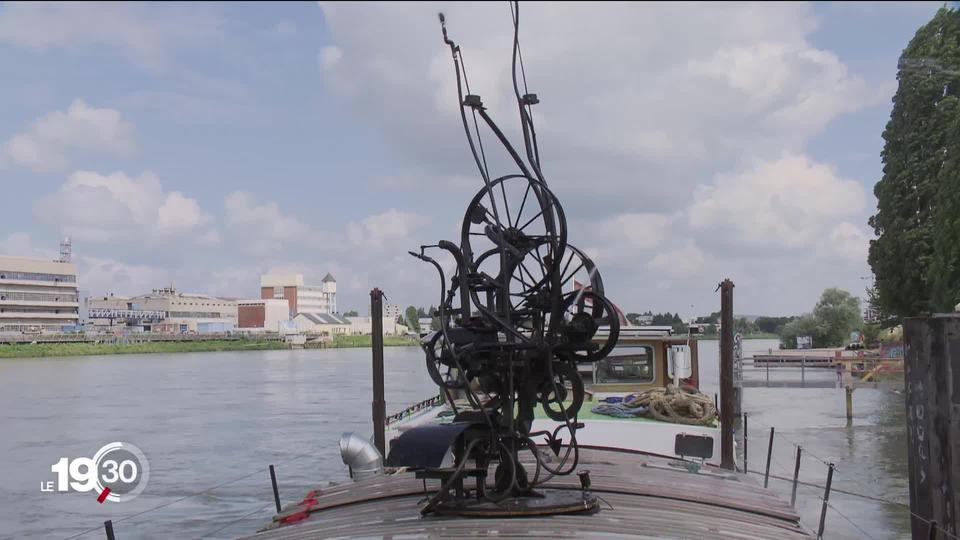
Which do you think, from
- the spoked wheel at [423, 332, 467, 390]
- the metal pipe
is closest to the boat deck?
the spoked wheel at [423, 332, 467, 390]

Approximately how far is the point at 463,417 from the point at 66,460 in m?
23.3

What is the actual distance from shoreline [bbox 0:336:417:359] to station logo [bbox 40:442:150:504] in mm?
70307

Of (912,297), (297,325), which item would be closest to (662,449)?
(912,297)

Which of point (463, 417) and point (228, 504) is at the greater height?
point (463, 417)

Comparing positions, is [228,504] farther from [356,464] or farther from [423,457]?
[423,457]

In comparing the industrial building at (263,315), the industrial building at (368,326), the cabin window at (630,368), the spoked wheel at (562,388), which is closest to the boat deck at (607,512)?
the spoked wheel at (562,388)

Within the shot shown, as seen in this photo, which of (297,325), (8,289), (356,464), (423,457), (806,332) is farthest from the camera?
(297,325)

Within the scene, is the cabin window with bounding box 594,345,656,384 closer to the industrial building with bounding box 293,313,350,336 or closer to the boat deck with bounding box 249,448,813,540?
the boat deck with bounding box 249,448,813,540

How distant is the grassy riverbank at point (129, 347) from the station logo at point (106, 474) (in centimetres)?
7801

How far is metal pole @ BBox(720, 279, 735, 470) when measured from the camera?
13.1 m

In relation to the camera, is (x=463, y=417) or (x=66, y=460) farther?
(x=66, y=460)

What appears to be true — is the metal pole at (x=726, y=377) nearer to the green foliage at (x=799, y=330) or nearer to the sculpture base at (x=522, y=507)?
the sculpture base at (x=522, y=507)

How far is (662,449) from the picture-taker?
13.5m

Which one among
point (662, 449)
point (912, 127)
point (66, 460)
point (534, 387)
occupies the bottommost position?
point (66, 460)
